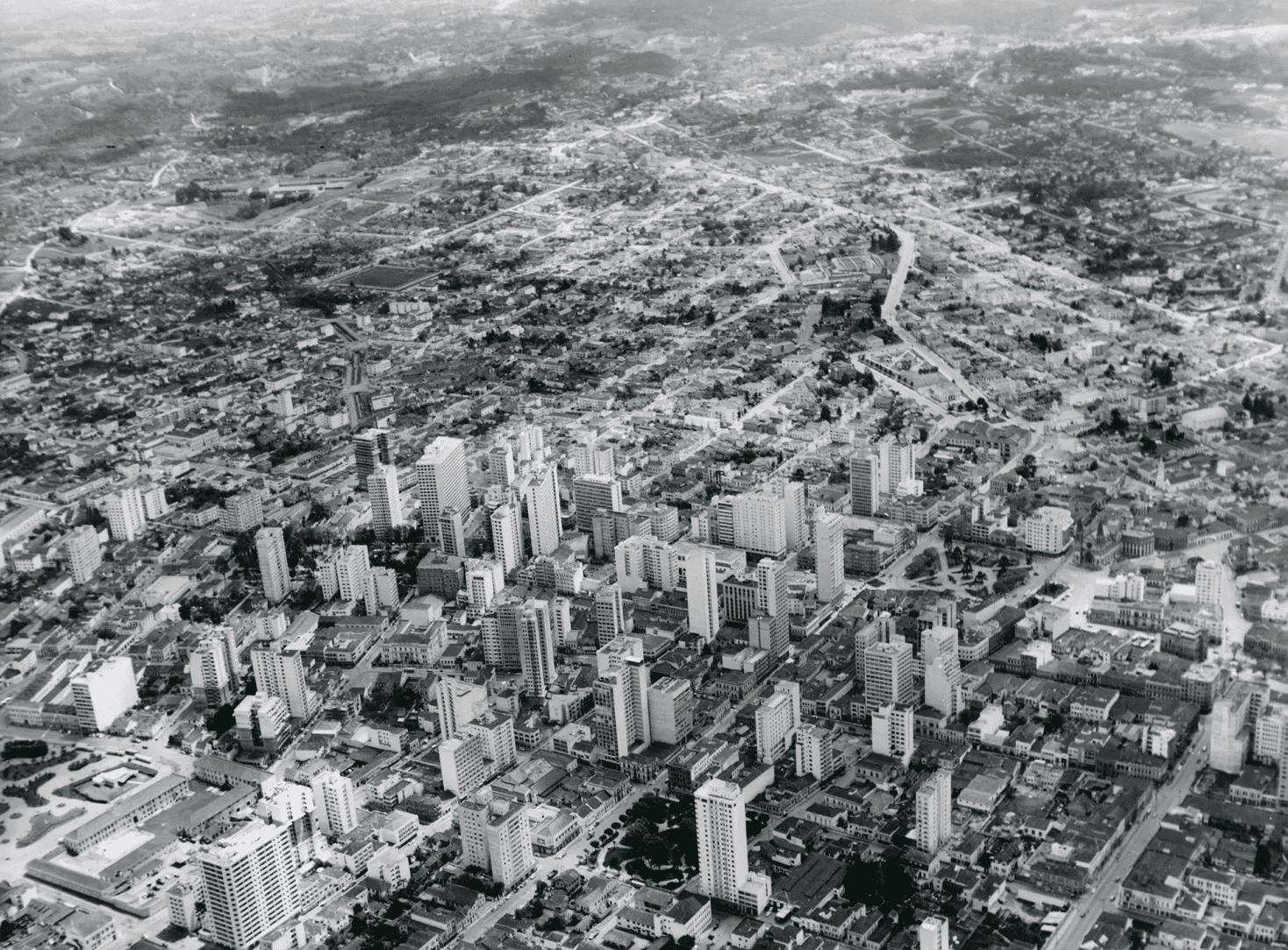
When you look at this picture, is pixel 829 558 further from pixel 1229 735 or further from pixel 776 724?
pixel 1229 735

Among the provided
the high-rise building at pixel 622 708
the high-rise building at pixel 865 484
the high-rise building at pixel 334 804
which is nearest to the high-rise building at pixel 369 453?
the high-rise building at pixel 865 484

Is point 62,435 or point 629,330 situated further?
point 629,330

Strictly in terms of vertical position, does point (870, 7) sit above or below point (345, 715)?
above

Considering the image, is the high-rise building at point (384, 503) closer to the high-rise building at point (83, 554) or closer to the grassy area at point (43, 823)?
the high-rise building at point (83, 554)

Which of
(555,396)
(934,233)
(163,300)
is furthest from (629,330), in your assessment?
(163,300)

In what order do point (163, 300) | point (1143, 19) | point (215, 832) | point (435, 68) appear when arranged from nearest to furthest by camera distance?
point (215, 832) < point (163, 300) < point (1143, 19) < point (435, 68)

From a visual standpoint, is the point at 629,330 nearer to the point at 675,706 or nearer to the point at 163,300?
the point at 163,300

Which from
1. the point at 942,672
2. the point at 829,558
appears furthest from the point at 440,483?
the point at 942,672
